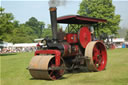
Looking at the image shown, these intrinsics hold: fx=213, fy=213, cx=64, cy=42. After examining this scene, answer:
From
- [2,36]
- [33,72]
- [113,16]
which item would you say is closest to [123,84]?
[33,72]

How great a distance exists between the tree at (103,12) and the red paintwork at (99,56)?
2436 cm

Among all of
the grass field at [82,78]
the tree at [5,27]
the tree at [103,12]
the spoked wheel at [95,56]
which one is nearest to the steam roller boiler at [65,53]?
the spoked wheel at [95,56]

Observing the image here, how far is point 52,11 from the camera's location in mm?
7770

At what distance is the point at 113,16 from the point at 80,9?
5.73 m

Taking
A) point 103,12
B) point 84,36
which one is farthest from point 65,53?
point 103,12

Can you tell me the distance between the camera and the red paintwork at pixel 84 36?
346 inches

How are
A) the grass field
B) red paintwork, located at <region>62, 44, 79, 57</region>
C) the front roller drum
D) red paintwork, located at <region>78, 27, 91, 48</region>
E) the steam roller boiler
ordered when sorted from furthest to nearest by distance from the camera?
red paintwork, located at <region>78, 27, 91, 48</region>, red paintwork, located at <region>62, 44, 79, 57</region>, the steam roller boiler, the front roller drum, the grass field

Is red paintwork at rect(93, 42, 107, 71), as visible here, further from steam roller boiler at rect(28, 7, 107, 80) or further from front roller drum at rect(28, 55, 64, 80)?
front roller drum at rect(28, 55, 64, 80)

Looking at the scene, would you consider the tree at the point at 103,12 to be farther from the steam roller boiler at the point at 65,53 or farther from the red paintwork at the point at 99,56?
the steam roller boiler at the point at 65,53

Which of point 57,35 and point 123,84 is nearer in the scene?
point 123,84

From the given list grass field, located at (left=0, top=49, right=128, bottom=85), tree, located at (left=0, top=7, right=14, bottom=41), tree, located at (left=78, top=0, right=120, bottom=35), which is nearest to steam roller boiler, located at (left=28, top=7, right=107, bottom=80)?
grass field, located at (left=0, top=49, right=128, bottom=85)

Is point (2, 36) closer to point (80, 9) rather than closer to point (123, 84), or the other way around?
point (80, 9)

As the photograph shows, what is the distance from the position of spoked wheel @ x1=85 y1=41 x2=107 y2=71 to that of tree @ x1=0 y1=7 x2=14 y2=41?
2137cm

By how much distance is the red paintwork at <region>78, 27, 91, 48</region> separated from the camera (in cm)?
879
